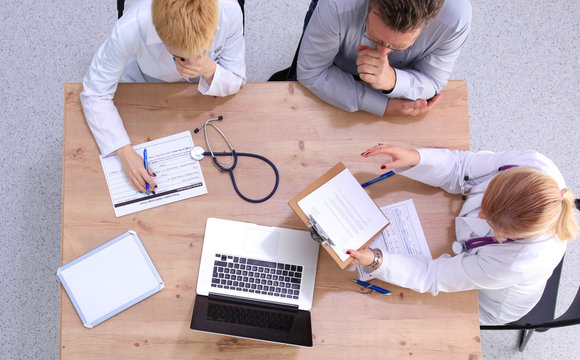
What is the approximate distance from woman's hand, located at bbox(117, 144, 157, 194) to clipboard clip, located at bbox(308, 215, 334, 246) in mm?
471

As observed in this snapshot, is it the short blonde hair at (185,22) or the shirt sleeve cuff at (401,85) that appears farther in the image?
the shirt sleeve cuff at (401,85)

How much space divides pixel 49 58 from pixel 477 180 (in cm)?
192

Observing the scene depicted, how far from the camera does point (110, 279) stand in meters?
1.26

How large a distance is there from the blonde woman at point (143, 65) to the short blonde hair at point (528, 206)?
78 cm

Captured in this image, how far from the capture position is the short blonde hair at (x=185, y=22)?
3.47 ft

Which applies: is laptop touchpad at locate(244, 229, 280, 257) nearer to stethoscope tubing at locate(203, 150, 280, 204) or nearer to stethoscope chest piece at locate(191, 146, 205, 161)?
stethoscope tubing at locate(203, 150, 280, 204)

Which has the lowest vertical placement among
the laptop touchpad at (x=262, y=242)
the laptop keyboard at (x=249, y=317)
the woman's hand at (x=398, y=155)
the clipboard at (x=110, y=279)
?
the clipboard at (x=110, y=279)

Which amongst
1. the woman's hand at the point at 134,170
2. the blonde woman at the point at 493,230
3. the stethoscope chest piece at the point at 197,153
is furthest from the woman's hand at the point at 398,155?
the woman's hand at the point at 134,170

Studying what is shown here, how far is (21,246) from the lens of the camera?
1957mm

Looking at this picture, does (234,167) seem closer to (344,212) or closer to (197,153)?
(197,153)

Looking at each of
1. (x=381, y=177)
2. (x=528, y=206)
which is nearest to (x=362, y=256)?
(x=381, y=177)

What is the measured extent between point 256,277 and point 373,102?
0.62 meters

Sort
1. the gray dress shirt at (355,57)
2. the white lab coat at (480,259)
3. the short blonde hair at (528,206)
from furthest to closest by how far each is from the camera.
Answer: the gray dress shirt at (355,57)
the white lab coat at (480,259)
the short blonde hair at (528,206)

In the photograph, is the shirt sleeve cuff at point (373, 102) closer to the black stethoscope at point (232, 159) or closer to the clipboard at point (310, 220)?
the clipboard at point (310, 220)
